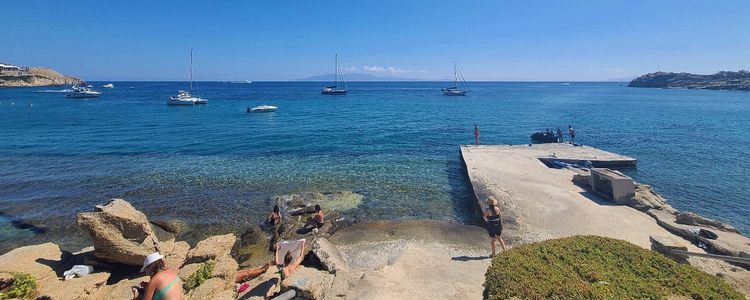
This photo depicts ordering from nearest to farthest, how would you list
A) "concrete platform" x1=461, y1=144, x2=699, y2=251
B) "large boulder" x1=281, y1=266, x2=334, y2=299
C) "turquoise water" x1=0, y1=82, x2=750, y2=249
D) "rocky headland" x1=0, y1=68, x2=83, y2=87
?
"large boulder" x1=281, y1=266, x2=334, y2=299 → "concrete platform" x1=461, y1=144, x2=699, y2=251 → "turquoise water" x1=0, y1=82, x2=750, y2=249 → "rocky headland" x1=0, y1=68, x2=83, y2=87

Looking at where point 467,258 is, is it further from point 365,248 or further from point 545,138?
point 545,138

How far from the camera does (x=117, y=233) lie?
500 inches

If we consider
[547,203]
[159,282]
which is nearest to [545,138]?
[547,203]

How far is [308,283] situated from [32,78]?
728 ft

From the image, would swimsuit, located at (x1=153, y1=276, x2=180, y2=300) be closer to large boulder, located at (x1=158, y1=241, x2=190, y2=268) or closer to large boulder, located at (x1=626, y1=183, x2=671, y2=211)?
large boulder, located at (x1=158, y1=241, x2=190, y2=268)

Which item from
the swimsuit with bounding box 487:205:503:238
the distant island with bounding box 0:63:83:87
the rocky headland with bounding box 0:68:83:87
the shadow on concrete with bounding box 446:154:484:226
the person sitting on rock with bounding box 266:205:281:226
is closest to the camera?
the swimsuit with bounding box 487:205:503:238

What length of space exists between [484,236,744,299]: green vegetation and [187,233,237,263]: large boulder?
9.81m

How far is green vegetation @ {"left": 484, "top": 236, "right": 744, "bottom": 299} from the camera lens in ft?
22.3

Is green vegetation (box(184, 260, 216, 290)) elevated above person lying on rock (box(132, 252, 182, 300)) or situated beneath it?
situated beneath

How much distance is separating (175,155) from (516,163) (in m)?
28.4

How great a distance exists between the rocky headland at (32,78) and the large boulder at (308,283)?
214 m

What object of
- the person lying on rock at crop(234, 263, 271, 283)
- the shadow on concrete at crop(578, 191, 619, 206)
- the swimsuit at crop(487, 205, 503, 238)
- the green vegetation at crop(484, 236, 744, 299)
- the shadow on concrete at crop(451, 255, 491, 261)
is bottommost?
the person lying on rock at crop(234, 263, 271, 283)

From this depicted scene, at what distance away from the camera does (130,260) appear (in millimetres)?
12719

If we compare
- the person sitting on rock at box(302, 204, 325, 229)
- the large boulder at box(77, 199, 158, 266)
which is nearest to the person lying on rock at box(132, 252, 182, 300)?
the large boulder at box(77, 199, 158, 266)
